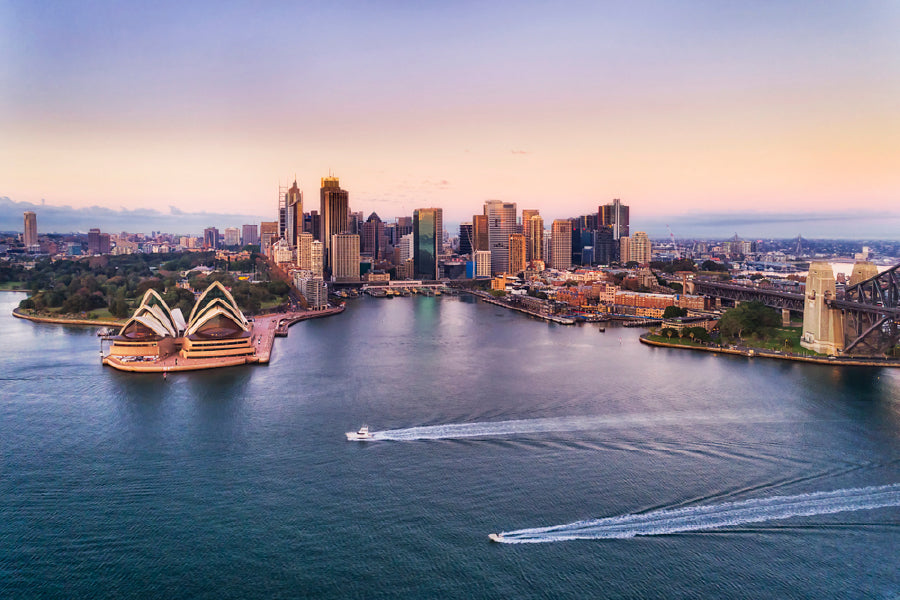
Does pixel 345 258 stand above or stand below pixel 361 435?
above

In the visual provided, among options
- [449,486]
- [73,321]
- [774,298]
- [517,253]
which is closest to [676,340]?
[774,298]

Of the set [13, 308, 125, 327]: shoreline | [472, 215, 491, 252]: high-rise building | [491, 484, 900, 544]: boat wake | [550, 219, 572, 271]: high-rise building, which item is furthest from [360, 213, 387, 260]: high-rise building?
[491, 484, 900, 544]: boat wake

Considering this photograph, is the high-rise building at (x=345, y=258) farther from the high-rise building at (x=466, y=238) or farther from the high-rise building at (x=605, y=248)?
the high-rise building at (x=605, y=248)

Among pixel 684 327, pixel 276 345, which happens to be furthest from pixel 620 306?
pixel 276 345

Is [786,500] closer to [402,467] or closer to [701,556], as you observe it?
[701,556]

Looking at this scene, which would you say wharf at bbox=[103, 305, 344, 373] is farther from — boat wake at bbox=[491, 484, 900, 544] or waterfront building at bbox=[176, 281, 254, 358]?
boat wake at bbox=[491, 484, 900, 544]

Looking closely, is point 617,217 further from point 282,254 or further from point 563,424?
point 563,424

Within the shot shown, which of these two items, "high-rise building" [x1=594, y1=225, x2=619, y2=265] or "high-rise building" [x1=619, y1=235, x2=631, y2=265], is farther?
"high-rise building" [x1=594, y1=225, x2=619, y2=265]
